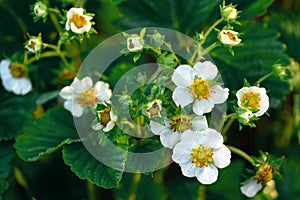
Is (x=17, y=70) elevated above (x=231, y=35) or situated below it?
below

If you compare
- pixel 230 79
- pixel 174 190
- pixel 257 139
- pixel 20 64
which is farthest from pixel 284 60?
pixel 20 64

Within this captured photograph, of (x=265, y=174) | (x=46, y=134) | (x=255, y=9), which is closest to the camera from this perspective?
(x=265, y=174)

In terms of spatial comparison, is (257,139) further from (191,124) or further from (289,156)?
(191,124)

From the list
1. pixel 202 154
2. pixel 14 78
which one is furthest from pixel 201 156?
pixel 14 78

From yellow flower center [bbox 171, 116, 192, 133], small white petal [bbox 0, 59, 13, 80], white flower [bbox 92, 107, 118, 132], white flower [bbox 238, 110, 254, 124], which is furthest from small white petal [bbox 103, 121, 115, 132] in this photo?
small white petal [bbox 0, 59, 13, 80]

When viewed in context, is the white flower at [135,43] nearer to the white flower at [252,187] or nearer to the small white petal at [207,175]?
the small white petal at [207,175]

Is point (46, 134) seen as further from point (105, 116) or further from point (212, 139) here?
point (212, 139)

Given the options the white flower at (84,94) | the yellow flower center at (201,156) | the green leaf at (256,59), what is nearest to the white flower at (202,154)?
the yellow flower center at (201,156)

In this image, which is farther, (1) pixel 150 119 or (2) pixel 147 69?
(2) pixel 147 69
